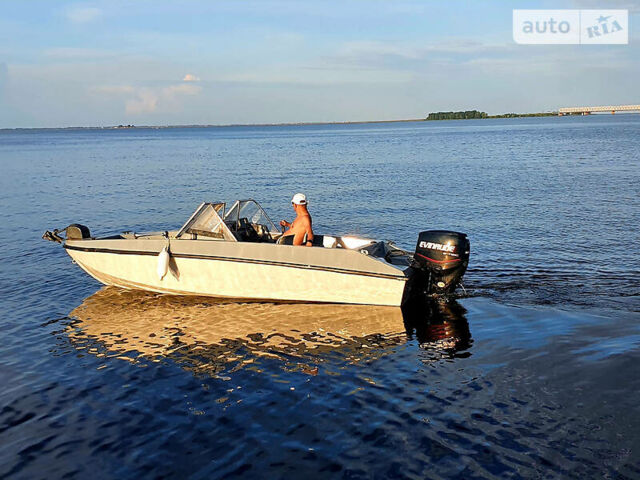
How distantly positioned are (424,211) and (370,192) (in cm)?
604

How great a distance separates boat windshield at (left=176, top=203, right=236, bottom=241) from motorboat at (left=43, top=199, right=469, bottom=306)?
0.02 m

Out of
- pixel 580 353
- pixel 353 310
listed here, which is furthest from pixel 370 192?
pixel 580 353

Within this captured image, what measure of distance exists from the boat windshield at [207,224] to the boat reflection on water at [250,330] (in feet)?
4.55

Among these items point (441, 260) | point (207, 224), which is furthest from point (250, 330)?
point (441, 260)

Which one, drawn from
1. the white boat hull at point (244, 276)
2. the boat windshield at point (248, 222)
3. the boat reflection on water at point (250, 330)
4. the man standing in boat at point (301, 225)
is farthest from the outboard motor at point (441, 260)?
the boat windshield at point (248, 222)

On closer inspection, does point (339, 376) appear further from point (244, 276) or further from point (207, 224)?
point (207, 224)

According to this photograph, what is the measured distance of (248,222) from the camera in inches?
493

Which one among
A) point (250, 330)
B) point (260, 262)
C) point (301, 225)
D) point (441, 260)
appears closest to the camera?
point (250, 330)

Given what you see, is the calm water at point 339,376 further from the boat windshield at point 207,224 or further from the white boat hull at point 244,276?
the boat windshield at point 207,224

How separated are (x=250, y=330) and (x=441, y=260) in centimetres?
373

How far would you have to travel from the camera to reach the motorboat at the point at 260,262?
35.1 ft

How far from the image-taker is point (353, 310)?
10914 mm

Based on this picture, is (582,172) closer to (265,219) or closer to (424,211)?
(424,211)

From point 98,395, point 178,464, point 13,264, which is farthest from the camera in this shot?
point 13,264
